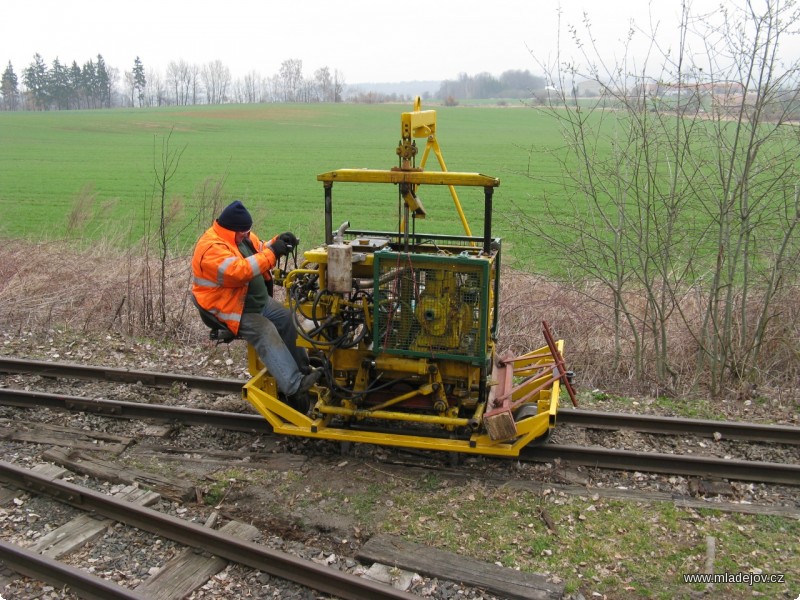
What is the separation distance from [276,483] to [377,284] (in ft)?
5.73

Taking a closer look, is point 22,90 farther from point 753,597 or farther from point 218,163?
point 753,597

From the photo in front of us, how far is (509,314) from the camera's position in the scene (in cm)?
981

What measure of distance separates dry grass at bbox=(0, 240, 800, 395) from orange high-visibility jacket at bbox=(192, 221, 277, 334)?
12.1ft

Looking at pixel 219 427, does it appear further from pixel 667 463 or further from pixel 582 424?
pixel 667 463

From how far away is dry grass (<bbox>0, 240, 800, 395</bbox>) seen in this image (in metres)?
8.28

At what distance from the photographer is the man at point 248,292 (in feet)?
19.1

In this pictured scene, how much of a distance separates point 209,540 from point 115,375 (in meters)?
3.64

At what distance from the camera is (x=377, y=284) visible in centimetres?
565

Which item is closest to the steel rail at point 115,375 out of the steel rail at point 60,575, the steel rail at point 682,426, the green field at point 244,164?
the steel rail at point 60,575

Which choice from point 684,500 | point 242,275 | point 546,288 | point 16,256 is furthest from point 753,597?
point 16,256

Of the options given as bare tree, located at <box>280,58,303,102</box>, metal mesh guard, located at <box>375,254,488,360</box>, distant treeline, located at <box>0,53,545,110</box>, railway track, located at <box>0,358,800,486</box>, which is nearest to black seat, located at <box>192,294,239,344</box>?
railway track, located at <box>0,358,800,486</box>

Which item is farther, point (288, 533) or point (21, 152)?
point (21, 152)

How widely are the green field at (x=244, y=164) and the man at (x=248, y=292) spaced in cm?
353

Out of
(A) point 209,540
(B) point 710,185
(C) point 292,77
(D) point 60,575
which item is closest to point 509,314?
(B) point 710,185
